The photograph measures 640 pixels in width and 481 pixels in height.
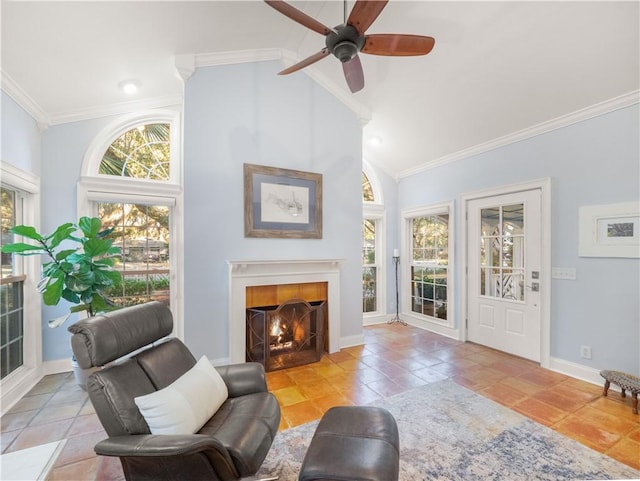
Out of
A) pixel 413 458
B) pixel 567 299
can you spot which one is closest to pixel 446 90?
pixel 567 299

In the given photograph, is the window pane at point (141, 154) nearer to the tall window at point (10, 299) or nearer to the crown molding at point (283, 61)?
the tall window at point (10, 299)

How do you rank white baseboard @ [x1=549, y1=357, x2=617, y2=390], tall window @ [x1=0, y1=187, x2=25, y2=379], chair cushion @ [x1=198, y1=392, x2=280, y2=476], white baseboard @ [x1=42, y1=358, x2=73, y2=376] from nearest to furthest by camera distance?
chair cushion @ [x1=198, y1=392, x2=280, y2=476], tall window @ [x1=0, y1=187, x2=25, y2=379], white baseboard @ [x1=549, y1=357, x2=617, y2=390], white baseboard @ [x1=42, y1=358, x2=73, y2=376]

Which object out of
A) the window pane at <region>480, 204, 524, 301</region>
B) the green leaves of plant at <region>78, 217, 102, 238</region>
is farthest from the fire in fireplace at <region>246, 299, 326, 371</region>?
the window pane at <region>480, 204, 524, 301</region>

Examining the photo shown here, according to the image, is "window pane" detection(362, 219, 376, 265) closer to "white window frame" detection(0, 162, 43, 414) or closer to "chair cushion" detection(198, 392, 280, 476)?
"chair cushion" detection(198, 392, 280, 476)

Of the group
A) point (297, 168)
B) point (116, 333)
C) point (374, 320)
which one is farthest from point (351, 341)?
point (116, 333)

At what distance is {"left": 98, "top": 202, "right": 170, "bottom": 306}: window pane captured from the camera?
339 cm

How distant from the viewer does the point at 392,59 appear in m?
3.26

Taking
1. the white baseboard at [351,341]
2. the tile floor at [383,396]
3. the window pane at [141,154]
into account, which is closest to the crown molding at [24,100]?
the window pane at [141,154]

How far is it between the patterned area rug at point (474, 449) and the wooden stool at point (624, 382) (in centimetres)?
91

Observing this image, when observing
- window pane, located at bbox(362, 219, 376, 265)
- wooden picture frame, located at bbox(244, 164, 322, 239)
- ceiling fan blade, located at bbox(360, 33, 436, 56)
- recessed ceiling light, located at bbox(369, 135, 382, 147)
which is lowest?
window pane, located at bbox(362, 219, 376, 265)

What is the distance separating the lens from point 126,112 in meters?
3.45

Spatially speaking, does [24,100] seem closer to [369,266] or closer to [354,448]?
[354,448]

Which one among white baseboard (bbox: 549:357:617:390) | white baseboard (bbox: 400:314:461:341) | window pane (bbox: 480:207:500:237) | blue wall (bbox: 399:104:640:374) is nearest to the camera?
blue wall (bbox: 399:104:640:374)

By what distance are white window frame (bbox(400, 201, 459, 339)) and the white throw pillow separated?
143 inches
